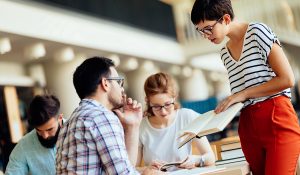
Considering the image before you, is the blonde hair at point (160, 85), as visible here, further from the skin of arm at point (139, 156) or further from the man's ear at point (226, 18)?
the man's ear at point (226, 18)

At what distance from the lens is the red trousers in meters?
1.67

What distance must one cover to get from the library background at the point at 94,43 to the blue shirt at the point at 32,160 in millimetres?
968

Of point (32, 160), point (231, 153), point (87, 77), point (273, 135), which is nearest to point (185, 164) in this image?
point (231, 153)

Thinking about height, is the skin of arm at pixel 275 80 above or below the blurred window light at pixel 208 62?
below

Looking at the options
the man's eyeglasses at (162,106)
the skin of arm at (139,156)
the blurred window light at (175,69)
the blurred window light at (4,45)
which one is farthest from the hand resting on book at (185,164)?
the blurred window light at (175,69)

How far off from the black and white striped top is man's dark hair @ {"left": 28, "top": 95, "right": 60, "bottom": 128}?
130cm

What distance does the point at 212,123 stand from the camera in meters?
1.65

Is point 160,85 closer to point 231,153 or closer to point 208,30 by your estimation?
point 231,153

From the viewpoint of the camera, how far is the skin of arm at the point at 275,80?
1.67 meters

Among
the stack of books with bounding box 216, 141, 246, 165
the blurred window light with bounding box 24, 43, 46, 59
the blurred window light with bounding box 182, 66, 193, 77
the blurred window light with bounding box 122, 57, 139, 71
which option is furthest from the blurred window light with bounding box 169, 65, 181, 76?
the stack of books with bounding box 216, 141, 246, 165

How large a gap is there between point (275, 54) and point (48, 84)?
22.7 ft

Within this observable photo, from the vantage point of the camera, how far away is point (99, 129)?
5.14ft

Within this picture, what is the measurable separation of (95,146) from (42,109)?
4.10 feet

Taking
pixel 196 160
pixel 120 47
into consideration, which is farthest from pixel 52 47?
pixel 196 160
